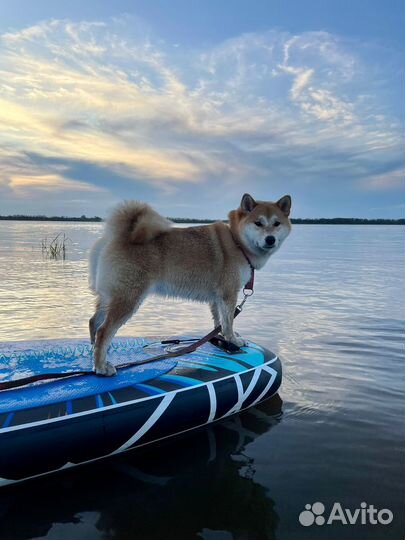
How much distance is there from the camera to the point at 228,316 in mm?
6363

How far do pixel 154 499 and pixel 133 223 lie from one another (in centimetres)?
308

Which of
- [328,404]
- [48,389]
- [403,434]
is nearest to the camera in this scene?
[48,389]

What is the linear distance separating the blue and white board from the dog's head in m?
1.54

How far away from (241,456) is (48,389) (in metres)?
2.18

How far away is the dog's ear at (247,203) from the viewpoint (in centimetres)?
626

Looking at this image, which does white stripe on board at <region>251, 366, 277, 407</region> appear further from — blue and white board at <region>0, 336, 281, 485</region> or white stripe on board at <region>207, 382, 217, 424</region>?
white stripe on board at <region>207, 382, 217, 424</region>

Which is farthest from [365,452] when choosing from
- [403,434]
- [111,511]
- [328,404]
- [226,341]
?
[111,511]

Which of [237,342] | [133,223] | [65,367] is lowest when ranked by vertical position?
[65,367]

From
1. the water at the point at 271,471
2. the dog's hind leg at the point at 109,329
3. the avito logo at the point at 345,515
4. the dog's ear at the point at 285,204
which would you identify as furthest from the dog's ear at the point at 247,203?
the avito logo at the point at 345,515

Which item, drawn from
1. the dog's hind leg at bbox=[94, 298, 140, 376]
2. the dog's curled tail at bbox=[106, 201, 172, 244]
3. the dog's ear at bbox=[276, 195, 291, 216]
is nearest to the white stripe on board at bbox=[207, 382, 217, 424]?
the dog's hind leg at bbox=[94, 298, 140, 376]

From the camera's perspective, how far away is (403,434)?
5.35 m

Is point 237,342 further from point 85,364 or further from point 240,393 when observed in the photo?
point 85,364

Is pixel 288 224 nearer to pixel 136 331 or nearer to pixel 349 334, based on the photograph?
pixel 349 334

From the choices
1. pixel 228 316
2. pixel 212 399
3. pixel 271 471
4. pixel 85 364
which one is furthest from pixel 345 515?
pixel 85 364
